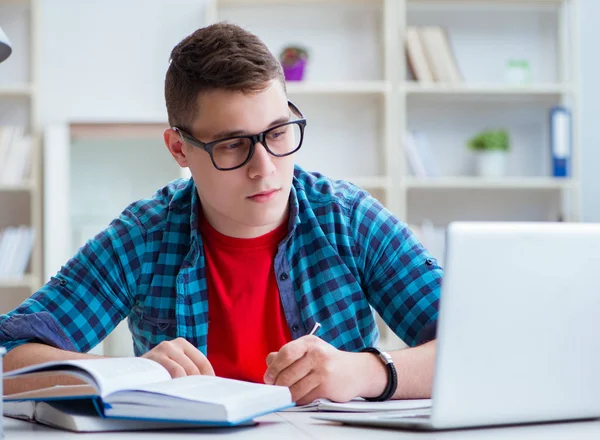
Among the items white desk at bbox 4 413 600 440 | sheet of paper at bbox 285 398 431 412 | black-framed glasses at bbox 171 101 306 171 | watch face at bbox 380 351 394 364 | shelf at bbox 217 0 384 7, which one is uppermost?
shelf at bbox 217 0 384 7

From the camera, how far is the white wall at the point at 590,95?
3820 mm

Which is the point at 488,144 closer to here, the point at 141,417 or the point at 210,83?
the point at 210,83

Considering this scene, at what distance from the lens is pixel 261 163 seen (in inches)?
56.4

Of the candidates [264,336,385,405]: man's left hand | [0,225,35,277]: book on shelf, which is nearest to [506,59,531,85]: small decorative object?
[0,225,35,277]: book on shelf

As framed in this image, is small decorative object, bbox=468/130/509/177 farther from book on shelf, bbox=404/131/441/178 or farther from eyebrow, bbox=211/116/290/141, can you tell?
eyebrow, bbox=211/116/290/141

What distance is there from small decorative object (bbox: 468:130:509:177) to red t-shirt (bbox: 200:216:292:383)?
2186 mm

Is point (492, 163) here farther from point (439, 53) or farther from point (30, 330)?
point (30, 330)

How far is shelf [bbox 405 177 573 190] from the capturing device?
11.7 ft

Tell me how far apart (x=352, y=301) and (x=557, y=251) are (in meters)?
0.76

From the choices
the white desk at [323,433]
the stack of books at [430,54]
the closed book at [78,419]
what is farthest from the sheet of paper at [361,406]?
the stack of books at [430,54]

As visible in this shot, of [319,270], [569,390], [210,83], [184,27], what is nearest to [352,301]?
[319,270]

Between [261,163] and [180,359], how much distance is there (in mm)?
411

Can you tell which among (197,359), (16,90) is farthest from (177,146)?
(16,90)

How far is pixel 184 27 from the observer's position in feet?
12.3
